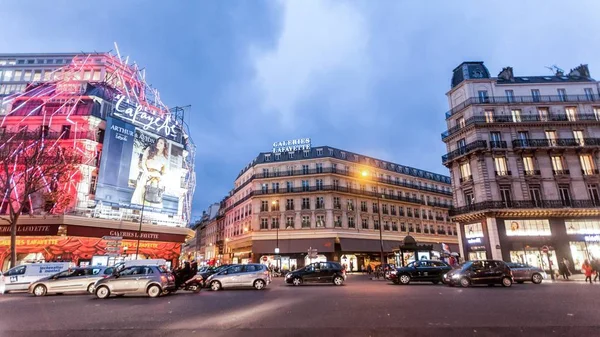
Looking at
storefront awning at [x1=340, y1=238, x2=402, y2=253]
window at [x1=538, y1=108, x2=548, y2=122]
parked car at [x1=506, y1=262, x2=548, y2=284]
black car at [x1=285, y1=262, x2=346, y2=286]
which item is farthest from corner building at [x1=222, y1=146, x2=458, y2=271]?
parked car at [x1=506, y1=262, x2=548, y2=284]

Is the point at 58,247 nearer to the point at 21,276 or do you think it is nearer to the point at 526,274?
the point at 21,276

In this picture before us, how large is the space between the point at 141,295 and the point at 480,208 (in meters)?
30.9

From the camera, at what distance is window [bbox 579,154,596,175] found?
3287 centimetres

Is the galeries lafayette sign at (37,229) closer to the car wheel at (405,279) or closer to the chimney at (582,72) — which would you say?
the car wheel at (405,279)

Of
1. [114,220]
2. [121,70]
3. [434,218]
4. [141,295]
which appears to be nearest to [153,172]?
[114,220]

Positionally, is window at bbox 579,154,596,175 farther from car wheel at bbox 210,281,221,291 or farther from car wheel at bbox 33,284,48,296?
car wheel at bbox 33,284,48,296

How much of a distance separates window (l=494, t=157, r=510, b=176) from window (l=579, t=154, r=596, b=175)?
769 cm

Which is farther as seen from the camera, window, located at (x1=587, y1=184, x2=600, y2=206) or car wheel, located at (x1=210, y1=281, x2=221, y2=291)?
window, located at (x1=587, y1=184, x2=600, y2=206)

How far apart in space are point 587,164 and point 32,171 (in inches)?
1978

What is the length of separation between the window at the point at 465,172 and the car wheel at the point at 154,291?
105 feet

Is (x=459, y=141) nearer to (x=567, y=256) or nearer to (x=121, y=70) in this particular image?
(x=567, y=256)

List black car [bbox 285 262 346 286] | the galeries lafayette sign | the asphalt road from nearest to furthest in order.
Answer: the asphalt road → black car [bbox 285 262 346 286] → the galeries lafayette sign

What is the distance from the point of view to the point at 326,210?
47156 mm

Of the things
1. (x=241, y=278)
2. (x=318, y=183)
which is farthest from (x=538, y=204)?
(x=241, y=278)
